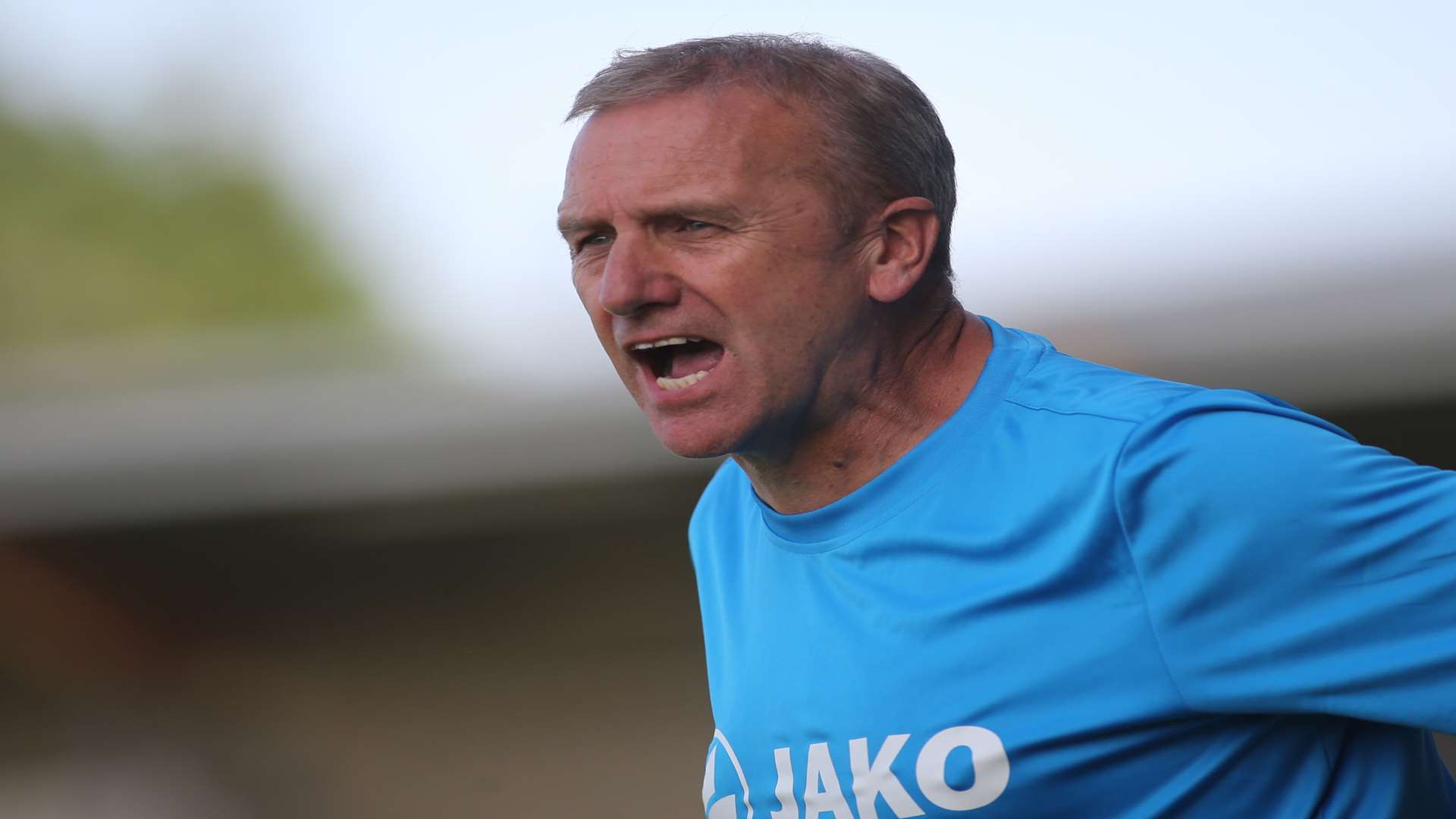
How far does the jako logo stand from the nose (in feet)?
1.56

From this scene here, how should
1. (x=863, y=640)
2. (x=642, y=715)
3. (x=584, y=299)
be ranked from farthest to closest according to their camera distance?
(x=642, y=715), (x=584, y=299), (x=863, y=640)

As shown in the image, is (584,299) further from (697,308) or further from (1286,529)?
(1286,529)

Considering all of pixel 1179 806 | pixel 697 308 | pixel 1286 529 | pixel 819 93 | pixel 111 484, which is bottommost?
pixel 1179 806

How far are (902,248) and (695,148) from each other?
0.25 m

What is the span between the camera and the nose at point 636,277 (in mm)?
1331

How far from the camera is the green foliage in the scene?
7785 millimetres

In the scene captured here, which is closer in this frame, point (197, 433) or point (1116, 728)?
point (1116, 728)

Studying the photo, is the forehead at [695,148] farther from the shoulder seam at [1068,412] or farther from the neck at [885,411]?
the shoulder seam at [1068,412]

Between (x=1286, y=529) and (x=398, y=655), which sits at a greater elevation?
(x=398, y=655)

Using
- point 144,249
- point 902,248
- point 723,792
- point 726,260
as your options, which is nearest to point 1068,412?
point 902,248

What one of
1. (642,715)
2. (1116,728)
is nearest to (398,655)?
(642,715)

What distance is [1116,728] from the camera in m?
1.18

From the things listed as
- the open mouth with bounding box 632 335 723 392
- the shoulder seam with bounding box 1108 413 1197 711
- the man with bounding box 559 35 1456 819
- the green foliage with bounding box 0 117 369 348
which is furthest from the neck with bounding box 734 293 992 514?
the green foliage with bounding box 0 117 369 348

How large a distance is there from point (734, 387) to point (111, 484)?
3.29m
